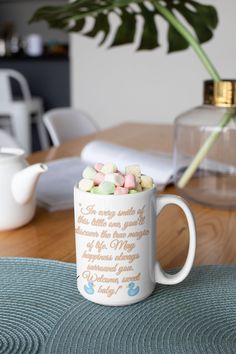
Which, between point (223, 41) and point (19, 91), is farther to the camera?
point (19, 91)

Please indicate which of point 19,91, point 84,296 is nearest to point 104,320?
point 84,296

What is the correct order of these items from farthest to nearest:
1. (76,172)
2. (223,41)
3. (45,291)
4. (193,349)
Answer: (223,41), (76,172), (45,291), (193,349)

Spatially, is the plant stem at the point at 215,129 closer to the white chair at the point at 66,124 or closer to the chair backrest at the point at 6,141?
the chair backrest at the point at 6,141

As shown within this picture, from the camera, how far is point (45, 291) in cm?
56

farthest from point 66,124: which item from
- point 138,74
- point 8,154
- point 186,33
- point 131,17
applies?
point 138,74

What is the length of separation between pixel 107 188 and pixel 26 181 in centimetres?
25

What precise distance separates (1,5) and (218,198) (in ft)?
16.3

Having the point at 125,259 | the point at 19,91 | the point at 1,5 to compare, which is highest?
the point at 1,5

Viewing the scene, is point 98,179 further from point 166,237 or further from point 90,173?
point 166,237

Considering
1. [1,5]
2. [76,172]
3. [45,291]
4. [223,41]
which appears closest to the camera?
[45,291]

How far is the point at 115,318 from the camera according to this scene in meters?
0.50

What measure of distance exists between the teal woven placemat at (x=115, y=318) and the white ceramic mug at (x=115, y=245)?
19 millimetres

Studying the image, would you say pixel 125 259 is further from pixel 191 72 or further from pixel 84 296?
pixel 191 72

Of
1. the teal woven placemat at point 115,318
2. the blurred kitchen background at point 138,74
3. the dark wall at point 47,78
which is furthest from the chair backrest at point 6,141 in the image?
the dark wall at point 47,78
